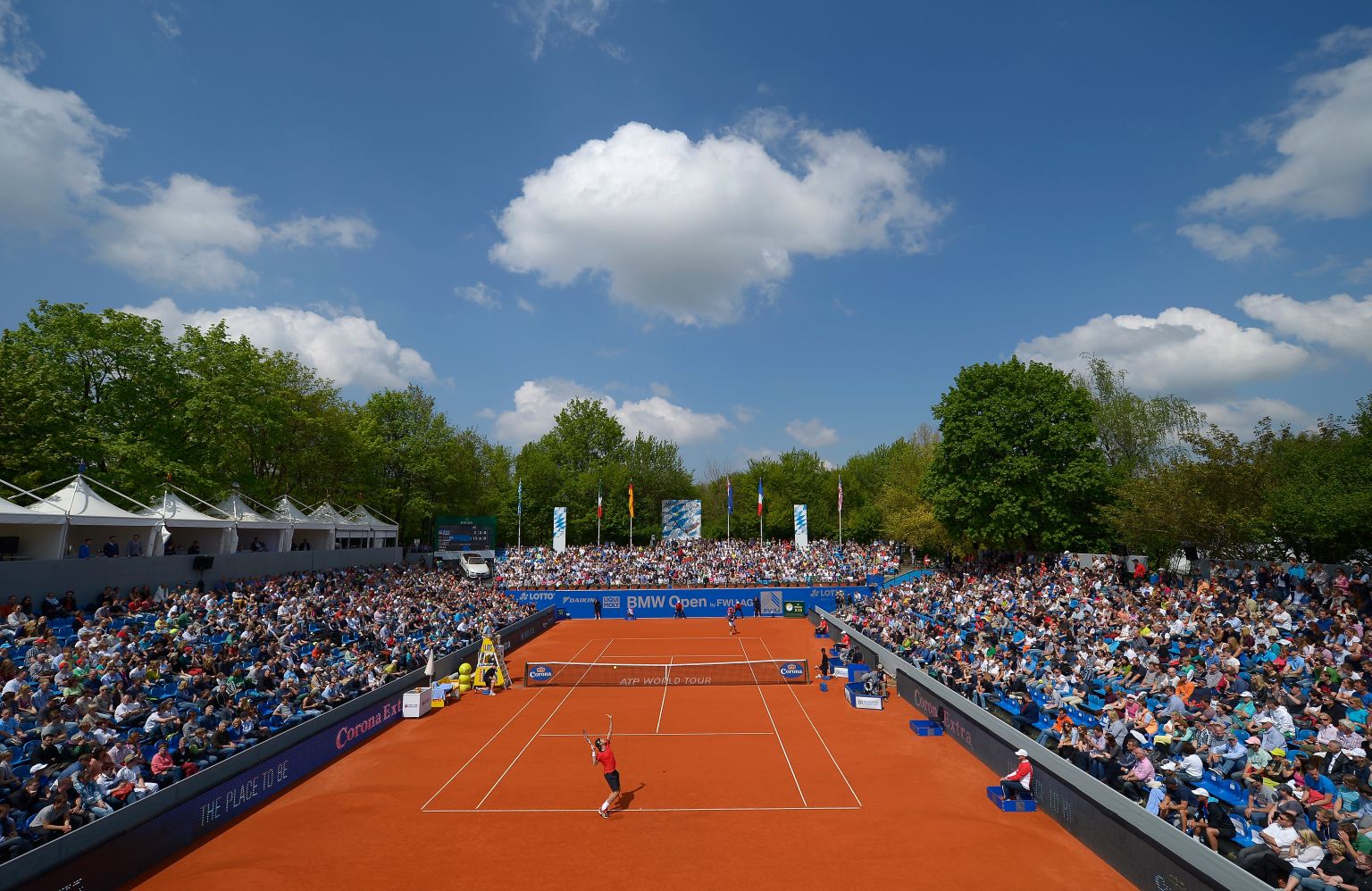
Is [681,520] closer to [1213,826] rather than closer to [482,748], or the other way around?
[482,748]

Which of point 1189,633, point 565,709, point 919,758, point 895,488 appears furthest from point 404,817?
point 895,488

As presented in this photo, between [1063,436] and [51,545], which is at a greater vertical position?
[1063,436]

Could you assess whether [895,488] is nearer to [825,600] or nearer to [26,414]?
[825,600]

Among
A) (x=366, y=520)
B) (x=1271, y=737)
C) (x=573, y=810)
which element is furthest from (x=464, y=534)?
(x=1271, y=737)

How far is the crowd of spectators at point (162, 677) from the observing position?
1323 cm

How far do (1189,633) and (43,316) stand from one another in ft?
150

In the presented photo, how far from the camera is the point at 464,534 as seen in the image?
57.3 meters

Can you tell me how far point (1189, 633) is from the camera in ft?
69.7

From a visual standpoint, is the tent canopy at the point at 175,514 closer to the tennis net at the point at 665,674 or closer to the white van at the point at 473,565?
the tennis net at the point at 665,674

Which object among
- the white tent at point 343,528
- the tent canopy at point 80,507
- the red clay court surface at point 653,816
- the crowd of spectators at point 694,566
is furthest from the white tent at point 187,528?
the crowd of spectators at point 694,566

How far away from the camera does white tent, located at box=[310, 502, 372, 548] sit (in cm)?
4566

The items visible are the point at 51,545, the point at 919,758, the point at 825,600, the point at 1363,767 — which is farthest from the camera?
the point at 825,600

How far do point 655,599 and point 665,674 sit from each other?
2082 centimetres

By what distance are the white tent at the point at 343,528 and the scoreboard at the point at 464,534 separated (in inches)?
209
